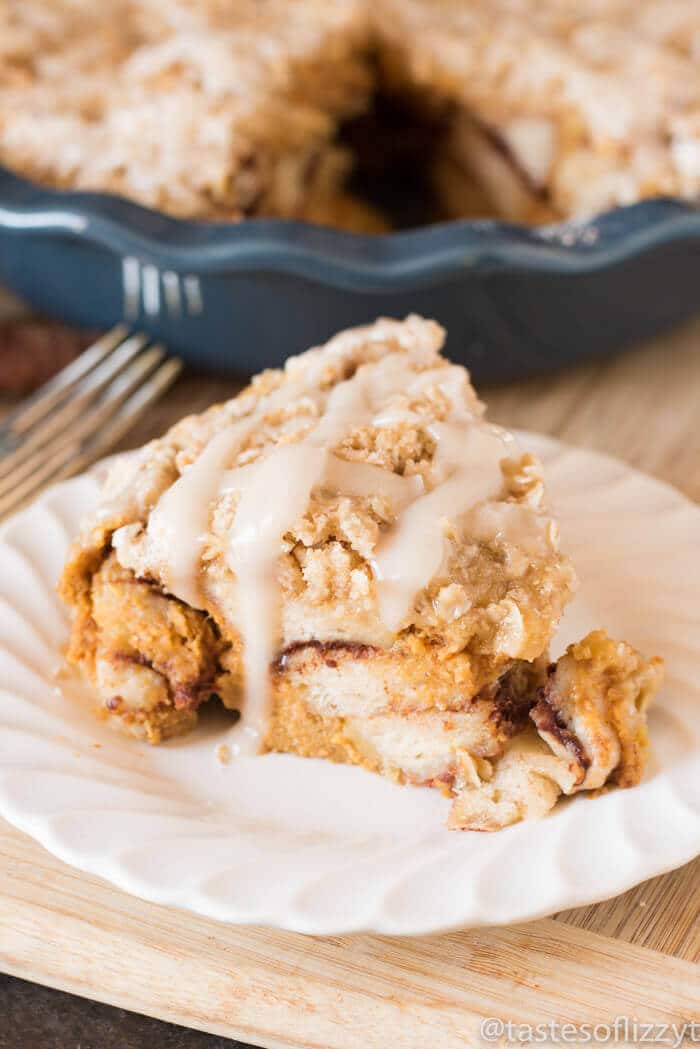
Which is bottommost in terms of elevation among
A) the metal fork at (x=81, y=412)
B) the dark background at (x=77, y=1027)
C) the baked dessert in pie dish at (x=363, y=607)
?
the dark background at (x=77, y=1027)

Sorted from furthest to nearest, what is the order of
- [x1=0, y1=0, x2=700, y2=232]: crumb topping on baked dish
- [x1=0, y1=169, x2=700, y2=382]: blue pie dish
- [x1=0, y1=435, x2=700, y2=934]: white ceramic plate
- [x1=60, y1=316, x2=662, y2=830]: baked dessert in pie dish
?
[x1=0, y1=0, x2=700, y2=232]: crumb topping on baked dish < [x1=0, y1=169, x2=700, y2=382]: blue pie dish < [x1=60, y1=316, x2=662, y2=830]: baked dessert in pie dish < [x1=0, y1=435, x2=700, y2=934]: white ceramic plate

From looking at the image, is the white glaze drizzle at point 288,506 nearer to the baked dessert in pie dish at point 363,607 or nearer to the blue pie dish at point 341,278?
the baked dessert in pie dish at point 363,607

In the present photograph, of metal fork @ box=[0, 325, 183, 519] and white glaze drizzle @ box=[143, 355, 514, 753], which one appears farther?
metal fork @ box=[0, 325, 183, 519]

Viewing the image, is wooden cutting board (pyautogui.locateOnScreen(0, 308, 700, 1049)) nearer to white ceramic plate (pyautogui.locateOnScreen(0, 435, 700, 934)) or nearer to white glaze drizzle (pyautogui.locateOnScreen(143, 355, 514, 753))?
white ceramic plate (pyautogui.locateOnScreen(0, 435, 700, 934))

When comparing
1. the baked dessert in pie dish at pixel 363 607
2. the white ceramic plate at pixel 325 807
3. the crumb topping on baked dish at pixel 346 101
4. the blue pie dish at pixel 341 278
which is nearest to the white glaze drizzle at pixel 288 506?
the baked dessert in pie dish at pixel 363 607

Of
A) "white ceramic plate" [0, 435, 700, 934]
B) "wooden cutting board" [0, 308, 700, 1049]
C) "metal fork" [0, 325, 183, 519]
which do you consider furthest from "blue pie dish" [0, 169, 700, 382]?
"wooden cutting board" [0, 308, 700, 1049]

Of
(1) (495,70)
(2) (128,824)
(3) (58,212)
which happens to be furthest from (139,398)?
(2) (128,824)

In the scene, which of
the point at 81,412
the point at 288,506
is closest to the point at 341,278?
the point at 81,412

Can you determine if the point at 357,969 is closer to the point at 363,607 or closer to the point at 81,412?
the point at 363,607
